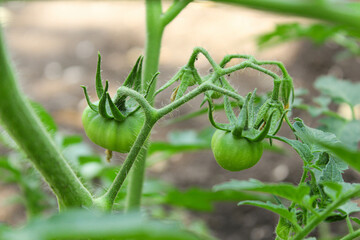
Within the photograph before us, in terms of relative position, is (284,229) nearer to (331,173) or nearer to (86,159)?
(331,173)

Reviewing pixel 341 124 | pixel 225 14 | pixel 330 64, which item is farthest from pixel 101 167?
pixel 225 14

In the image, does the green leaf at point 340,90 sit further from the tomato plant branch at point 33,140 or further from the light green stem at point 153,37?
the tomato plant branch at point 33,140

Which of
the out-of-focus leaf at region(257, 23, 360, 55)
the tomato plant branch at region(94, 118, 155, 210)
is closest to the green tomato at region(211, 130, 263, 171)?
the tomato plant branch at region(94, 118, 155, 210)

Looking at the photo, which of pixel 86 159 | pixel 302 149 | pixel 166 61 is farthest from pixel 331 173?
pixel 166 61

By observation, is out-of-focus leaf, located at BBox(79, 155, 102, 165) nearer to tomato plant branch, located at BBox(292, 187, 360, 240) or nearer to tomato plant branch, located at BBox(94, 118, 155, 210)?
tomato plant branch, located at BBox(94, 118, 155, 210)

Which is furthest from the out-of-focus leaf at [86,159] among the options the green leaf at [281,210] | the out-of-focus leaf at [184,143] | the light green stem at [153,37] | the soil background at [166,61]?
the green leaf at [281,210]

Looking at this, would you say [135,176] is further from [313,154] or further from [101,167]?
[101,167]
